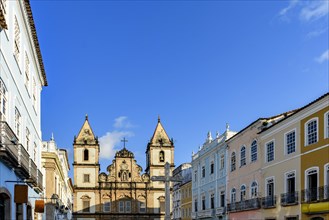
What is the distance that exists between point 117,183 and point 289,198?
4913 centimetres

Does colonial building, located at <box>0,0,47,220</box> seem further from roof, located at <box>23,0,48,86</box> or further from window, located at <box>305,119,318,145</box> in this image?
window, located at <box>305,119,318,145</box>

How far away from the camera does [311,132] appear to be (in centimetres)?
2278

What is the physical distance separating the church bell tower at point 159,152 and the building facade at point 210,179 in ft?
85.6

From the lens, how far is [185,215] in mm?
49344

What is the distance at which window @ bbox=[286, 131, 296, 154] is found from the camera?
80.5ft

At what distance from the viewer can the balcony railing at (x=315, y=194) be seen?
20327mm

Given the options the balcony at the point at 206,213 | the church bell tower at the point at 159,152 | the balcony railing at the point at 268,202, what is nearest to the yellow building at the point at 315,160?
the balcony railing at the point at 268,202

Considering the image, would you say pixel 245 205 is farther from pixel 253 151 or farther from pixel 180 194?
pixel 180 194

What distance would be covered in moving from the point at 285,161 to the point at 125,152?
4830 cm

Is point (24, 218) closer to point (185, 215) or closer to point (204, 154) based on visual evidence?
point (204, 154)

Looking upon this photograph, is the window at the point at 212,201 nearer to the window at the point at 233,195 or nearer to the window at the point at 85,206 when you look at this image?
the window at the point at 233,195

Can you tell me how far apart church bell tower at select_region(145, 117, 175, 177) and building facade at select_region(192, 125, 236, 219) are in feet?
85.6

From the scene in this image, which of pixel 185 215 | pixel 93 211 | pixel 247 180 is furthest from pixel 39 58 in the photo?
pixel 93 211

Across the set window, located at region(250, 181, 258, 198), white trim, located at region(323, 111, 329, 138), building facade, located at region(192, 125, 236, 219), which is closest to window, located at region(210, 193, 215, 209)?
building facade, located at region(192, 125, 236, 219)
